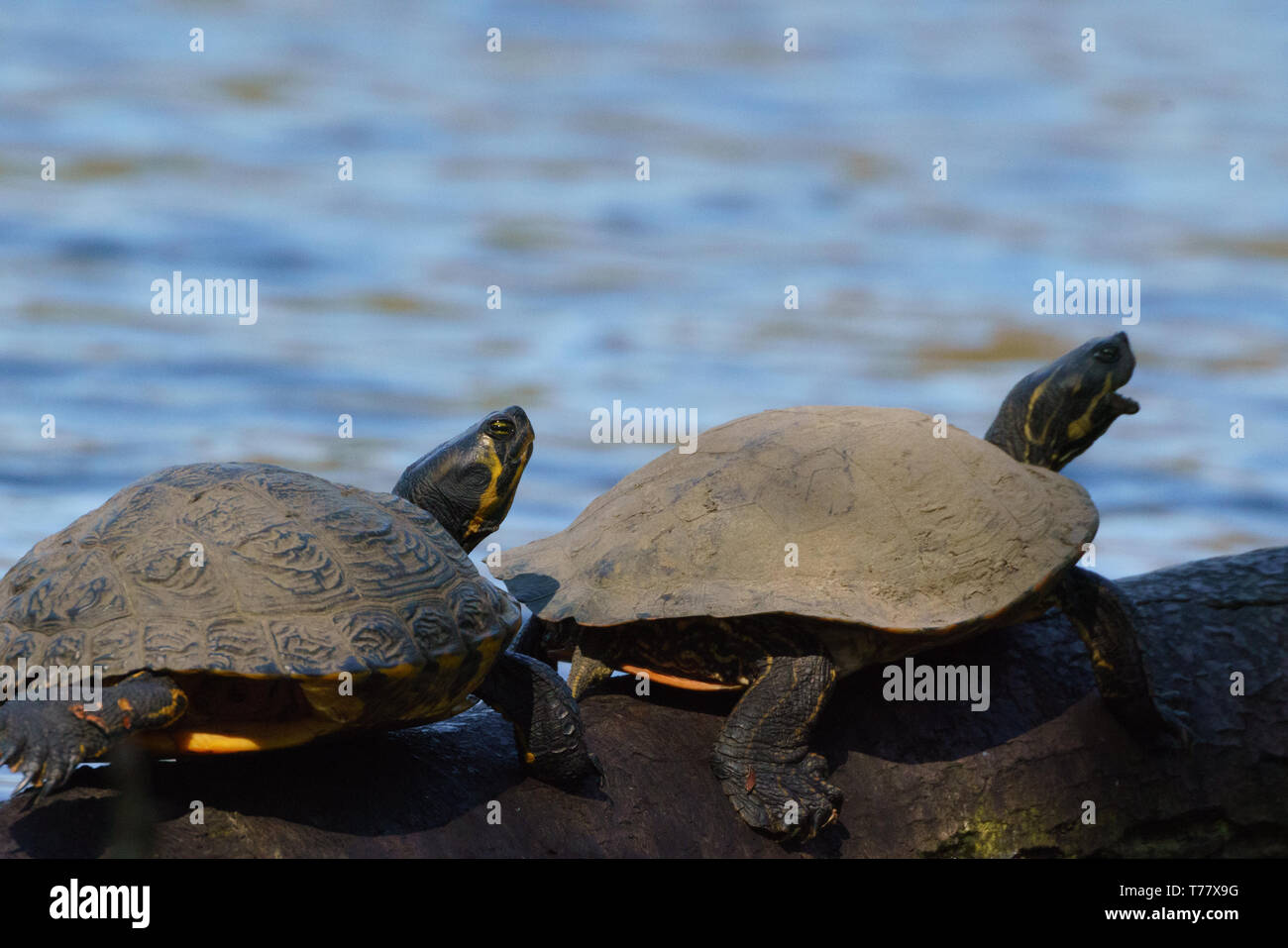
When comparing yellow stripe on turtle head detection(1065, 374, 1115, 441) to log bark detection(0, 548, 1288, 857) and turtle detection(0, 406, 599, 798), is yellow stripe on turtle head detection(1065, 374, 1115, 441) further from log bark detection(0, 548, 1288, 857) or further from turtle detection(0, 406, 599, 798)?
turtle detection(0, 406, 599, 798)

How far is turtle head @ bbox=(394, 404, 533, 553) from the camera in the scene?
350cm

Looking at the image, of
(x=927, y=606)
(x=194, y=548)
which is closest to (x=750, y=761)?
(x=927, y=606)

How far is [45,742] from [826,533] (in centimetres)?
203

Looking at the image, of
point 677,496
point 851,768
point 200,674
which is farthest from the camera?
point 677,496

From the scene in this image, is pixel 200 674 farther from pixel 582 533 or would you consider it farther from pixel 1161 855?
pixel 1161 855

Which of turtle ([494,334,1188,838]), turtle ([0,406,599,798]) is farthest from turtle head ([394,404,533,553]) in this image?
turtle ([0,406,599,798])

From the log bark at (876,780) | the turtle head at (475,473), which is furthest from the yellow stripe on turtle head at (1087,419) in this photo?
the turtle head at (475,473)

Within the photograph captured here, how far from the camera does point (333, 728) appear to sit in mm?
2730

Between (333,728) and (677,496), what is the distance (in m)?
1.38

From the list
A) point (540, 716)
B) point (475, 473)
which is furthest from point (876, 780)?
point (475, 473)

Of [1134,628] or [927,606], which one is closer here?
[927,606]

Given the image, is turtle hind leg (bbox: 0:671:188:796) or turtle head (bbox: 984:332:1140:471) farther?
turtle head (bbox: 984:332:1140:471)

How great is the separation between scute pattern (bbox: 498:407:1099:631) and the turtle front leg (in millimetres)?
201

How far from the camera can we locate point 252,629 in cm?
258
